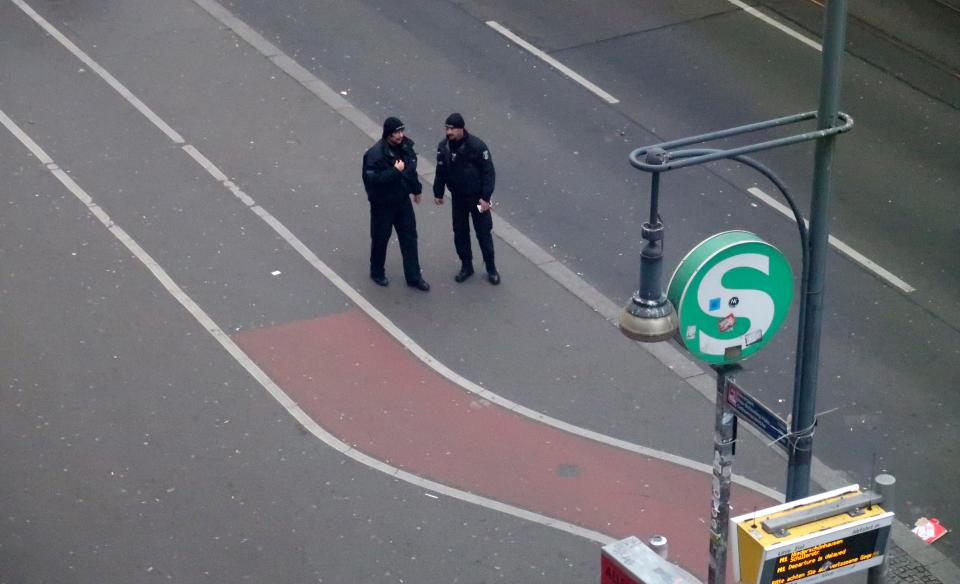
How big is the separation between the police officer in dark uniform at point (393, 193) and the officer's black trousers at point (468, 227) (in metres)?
0.39

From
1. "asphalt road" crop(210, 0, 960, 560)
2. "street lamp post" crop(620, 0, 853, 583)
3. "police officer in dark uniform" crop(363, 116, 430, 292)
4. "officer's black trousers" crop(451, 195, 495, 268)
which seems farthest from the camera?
"officer's black trousers" crop(451, 195, 495, 268)

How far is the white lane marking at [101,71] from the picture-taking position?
619 inches

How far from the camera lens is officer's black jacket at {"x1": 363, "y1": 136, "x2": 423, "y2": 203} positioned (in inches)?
494

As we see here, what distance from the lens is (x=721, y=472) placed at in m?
7.57

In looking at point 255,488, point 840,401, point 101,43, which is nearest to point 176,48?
point 101,43

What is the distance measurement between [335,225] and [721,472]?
720 centimetres

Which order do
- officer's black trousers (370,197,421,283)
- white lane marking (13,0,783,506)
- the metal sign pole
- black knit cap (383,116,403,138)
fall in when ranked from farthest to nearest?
officer's black trousers (370,197,421,283) → black knit cap (383,116,403,138) → white lane marking (13,0,783,506) → the metal sign pole

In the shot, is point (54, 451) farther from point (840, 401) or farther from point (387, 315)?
point (840, 401)

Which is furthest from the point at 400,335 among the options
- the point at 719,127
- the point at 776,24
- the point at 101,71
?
the point at 776,24

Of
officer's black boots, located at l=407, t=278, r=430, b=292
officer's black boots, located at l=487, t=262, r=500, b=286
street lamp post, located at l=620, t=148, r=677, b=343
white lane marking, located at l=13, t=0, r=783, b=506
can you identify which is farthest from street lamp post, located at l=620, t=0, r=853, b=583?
officer's black boots, located at l=407, t=278, r=430, b=292

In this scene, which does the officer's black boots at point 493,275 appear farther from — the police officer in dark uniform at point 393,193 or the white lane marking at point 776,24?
the white lane marking at point 776,24

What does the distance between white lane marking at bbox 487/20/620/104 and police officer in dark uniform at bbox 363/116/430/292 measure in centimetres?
444

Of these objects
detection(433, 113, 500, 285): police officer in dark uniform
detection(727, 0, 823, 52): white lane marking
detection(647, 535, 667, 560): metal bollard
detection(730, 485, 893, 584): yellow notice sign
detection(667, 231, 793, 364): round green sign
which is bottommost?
detection(727, 0, 823, 52): white lane marking

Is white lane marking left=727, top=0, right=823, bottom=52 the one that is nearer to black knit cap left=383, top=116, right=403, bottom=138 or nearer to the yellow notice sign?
black knit cap left=383, top=116, right=403, bottom=138
